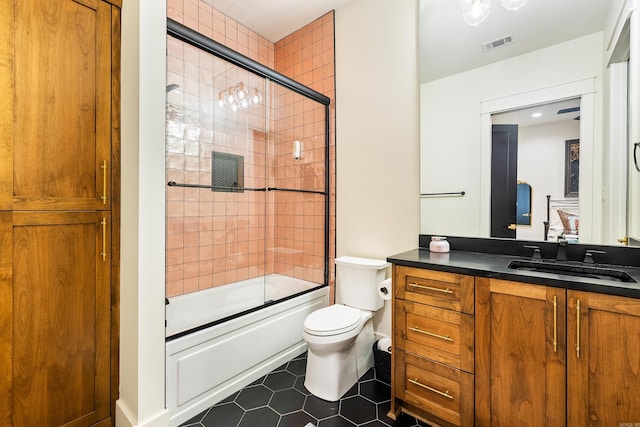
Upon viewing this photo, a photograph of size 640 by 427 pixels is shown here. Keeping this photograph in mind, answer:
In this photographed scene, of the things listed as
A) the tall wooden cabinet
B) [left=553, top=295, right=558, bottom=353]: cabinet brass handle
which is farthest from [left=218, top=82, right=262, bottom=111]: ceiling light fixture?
[left=553, top=295, right=558, bottom=353]: cabinet brass handle

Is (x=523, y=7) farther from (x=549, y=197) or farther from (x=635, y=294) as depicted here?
(x=635, y=294)

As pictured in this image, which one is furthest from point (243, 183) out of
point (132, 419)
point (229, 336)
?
point (132, 419)

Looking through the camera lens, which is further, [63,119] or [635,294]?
[63,119]

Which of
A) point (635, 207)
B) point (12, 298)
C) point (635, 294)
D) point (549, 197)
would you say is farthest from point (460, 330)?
point (12, 298)

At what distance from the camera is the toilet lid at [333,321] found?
1.78 meters

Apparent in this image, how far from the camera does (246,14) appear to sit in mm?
2703

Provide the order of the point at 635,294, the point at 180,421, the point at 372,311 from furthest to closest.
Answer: the point at 372,311
the point at 180,421
the point at 635,294

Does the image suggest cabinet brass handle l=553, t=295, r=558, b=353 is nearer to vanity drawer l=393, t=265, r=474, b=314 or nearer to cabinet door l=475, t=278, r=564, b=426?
cabinet door l=475, t=278, r=564, b=426

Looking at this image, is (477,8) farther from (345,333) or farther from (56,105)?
(56,105)

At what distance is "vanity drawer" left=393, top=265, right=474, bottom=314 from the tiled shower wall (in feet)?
3.71

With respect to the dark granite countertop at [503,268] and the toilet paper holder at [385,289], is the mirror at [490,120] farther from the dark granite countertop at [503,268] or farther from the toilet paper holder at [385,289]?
the toilet paper holder at [385,289]

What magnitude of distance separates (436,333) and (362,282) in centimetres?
76

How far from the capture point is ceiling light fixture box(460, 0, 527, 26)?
5.93 feet

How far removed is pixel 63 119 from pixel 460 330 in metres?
2.20
